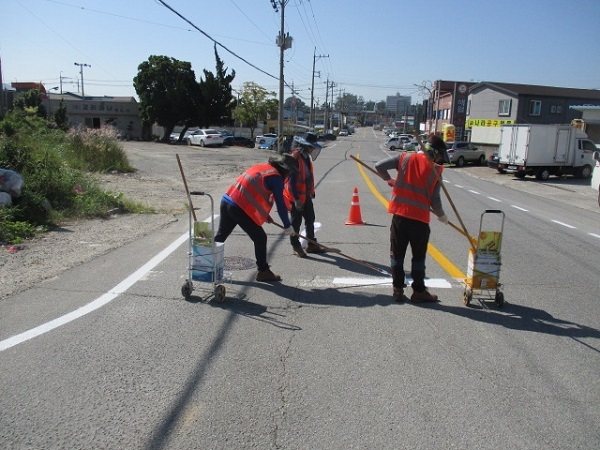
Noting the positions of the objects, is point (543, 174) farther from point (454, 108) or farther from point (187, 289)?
point (454, 108)

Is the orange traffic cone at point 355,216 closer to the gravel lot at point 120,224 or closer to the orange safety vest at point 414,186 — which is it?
the gravel lot at point 120,224

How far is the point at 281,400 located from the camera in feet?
11.8

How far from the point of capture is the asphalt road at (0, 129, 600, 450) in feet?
10.6

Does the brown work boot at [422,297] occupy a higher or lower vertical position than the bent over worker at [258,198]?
lower

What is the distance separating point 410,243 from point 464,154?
36.3m

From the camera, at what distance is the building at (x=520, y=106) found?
1960 inches

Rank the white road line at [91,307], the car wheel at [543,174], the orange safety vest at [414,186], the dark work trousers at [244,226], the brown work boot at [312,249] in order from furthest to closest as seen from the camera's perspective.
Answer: the car wheel at [543,174] < the brown work boot at [312,249] < the dark work trousers at [244,226] < the orange safety vest at [414,186] < the white road line at [91,307]

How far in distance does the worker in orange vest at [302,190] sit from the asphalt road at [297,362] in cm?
64

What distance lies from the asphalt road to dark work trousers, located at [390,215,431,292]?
31 cm

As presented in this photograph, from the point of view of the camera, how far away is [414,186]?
5.53 m

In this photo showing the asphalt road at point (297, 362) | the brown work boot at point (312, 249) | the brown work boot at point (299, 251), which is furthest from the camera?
the brown work boot at point (312, 249)

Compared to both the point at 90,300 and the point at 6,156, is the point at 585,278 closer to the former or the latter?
the point at 90,300

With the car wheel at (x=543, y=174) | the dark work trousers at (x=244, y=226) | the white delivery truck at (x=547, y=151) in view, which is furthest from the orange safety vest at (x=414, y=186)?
the car wheel at (x=543, y=174)

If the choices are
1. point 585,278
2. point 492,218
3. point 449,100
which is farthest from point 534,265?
point 449,100
